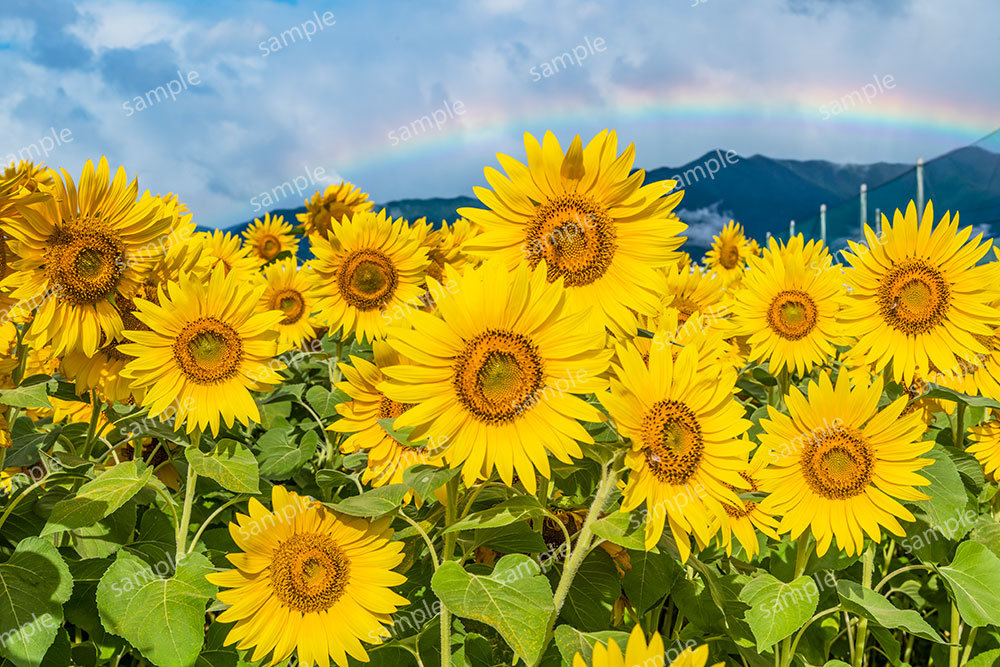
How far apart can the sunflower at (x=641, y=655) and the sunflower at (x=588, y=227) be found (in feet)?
2.12

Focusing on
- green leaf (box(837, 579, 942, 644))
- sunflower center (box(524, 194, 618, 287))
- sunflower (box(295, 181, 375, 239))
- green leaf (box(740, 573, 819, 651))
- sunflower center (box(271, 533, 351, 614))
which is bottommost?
green leaf (box(837, 579, 942, 644))

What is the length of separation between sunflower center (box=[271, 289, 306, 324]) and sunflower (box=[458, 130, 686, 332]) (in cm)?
279

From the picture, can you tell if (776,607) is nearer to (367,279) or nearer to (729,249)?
(367,279)

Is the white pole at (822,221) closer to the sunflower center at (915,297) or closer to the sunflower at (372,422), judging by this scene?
the sunflower center at (915,297)

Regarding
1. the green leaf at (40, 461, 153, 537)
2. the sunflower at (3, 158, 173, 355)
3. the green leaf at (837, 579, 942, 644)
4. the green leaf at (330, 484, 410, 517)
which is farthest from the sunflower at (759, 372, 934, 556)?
the sunflower at (3, 158, 173, 355)

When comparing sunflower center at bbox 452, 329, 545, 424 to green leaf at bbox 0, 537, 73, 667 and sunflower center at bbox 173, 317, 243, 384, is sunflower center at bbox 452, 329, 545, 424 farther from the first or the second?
green leaf at bbox 0, 537, 73, 667

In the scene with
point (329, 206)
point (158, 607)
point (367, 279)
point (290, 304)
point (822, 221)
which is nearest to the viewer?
point (158, 607)

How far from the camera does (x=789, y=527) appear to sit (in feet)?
6.61

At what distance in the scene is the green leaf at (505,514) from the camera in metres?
1.51

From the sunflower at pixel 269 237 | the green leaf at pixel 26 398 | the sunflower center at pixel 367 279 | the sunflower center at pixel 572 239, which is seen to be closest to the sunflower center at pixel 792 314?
the sunflower center at pixel 367 279

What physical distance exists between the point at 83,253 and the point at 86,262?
0.08 feet

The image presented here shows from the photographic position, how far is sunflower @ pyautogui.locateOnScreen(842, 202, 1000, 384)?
2.51 m

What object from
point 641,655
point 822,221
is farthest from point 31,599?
point 822,221

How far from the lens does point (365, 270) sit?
11.1 ft
